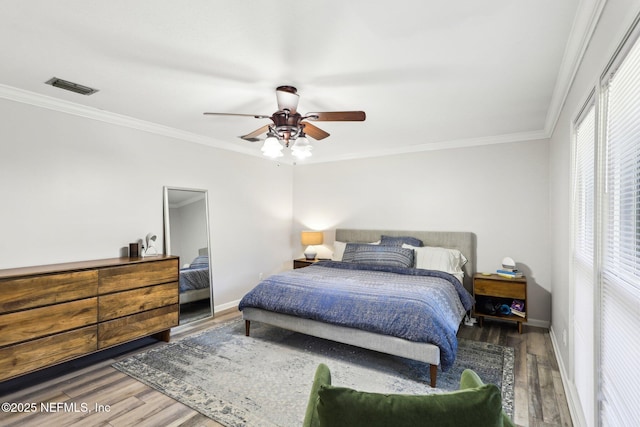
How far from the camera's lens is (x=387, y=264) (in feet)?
14.1

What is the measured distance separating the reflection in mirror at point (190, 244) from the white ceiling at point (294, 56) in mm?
1108

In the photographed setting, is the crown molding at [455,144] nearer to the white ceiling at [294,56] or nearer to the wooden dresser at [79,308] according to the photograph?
the white ceiling at [294,56]

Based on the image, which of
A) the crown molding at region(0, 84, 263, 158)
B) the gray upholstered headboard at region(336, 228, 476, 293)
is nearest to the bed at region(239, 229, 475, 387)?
the gray upholstered headboard at region(336, 228, 476, 293)

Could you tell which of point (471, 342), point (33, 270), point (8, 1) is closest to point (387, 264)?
point (471, 342)

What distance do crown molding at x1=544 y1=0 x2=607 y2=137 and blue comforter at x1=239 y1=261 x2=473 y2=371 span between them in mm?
2031

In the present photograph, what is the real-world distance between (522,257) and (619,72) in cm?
321

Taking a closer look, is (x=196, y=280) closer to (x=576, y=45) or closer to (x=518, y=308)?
(x=518, y=308)

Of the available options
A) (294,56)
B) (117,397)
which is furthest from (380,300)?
(117,397)

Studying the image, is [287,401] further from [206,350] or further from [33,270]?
[33,270]

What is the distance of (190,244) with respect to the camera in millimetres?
4254

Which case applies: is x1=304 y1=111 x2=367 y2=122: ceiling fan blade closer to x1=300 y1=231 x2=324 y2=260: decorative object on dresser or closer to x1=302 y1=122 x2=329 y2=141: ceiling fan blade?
x1=302 y1=122 x2=329 y2=141: ceiling fan blade

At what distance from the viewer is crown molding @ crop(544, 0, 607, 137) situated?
1637 millimetres

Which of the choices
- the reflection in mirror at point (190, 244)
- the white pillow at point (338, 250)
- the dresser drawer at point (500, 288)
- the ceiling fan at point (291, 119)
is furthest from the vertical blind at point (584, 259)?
the reflection in mirror at point (190, 244)

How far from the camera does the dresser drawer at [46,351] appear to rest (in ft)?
7.91
